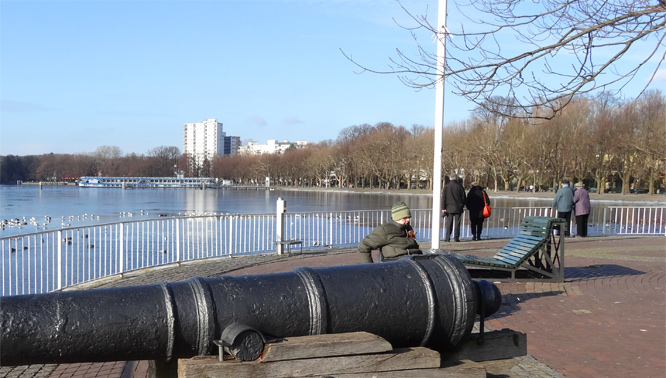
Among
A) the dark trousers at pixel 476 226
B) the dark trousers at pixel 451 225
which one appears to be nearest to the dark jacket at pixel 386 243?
the dark trousers at pixel 451 225

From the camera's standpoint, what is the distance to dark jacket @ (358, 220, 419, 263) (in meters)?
6.12

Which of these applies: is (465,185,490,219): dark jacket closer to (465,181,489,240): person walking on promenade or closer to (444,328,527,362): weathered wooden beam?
(465,181,489,240): person walking on promenade

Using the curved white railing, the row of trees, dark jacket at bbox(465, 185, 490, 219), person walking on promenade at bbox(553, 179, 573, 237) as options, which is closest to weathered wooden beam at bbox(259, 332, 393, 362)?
the curved white railing

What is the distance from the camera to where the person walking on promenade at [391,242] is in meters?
6.12

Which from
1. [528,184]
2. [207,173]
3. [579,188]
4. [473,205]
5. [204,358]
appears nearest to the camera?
[204,358]

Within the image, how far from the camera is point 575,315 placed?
727 centimetres

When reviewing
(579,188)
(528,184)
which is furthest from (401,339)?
(528,184)

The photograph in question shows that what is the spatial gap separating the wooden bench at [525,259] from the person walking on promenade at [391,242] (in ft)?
7.09

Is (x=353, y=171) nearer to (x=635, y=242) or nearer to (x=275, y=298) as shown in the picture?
(x=635, y=242)

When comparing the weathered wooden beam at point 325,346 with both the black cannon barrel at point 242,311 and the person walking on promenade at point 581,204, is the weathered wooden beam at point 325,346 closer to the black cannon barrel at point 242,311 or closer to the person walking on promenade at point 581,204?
the black cannon barrel at point 242,311

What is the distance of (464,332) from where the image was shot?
3.73 m

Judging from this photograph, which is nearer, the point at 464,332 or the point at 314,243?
the point at 464,332

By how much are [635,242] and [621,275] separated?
6473 millimetres

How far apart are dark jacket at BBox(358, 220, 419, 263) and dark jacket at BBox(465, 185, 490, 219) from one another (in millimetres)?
9309
